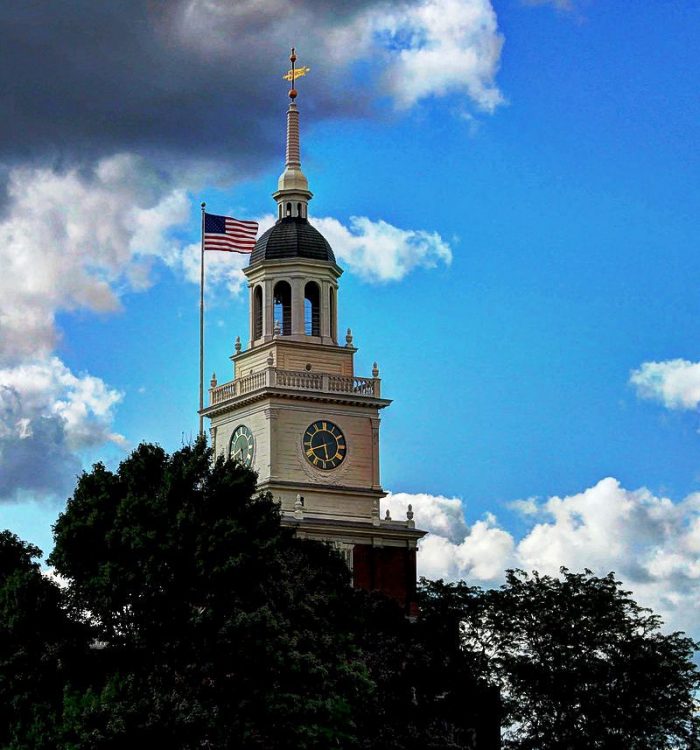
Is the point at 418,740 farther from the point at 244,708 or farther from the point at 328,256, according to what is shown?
the point at 328,256

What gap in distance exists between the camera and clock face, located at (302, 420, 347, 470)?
12125 centimetres

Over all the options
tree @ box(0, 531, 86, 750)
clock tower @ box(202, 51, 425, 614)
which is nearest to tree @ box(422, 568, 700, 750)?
clock tower @ box(202, 51, 425, 614)

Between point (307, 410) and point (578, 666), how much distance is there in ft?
68.4

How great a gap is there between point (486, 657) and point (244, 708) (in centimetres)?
2721

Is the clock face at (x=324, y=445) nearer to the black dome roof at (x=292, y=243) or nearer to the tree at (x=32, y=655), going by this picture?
the black dome roof at (x=292, y=243)

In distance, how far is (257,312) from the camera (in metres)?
125

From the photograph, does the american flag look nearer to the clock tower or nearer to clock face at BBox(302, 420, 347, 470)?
the clock tower

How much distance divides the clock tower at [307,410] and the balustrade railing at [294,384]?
0.05m

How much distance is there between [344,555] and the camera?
118188 mm

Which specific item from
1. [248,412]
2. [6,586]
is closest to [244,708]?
[6,586]

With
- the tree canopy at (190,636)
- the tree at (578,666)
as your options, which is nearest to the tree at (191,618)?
the tree canopy at (190,636)

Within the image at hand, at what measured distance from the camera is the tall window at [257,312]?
125 m

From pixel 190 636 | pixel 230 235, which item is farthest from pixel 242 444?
pixel 190 636

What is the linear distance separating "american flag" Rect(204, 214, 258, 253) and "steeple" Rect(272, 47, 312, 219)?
474 centimetres
